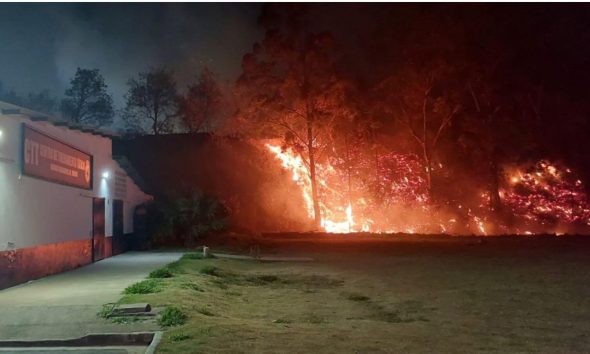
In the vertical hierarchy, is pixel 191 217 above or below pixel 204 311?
above

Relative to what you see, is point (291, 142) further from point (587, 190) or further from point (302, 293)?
point (302, 293)

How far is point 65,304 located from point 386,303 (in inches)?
253

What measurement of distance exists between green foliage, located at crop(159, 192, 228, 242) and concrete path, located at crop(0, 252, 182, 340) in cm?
893

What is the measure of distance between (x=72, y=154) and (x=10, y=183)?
4.33m

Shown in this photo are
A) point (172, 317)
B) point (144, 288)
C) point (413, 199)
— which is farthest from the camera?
point (413, 199)

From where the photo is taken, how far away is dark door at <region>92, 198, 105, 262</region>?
64.5ft

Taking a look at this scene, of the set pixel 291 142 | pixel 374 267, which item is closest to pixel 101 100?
pixel 291 142

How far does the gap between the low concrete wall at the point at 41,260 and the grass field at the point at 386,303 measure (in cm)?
331

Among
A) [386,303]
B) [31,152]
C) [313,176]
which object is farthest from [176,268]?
[313,176]

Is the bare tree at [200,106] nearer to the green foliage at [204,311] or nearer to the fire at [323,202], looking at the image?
the fire at [323,202]

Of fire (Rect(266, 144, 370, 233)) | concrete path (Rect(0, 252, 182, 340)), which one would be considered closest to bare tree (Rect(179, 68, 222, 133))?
fire (Rect(266, 144, 370, 233))

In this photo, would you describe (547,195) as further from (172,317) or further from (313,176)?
(172,317)

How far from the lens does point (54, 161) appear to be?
1596cm

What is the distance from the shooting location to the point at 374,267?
18906mm
